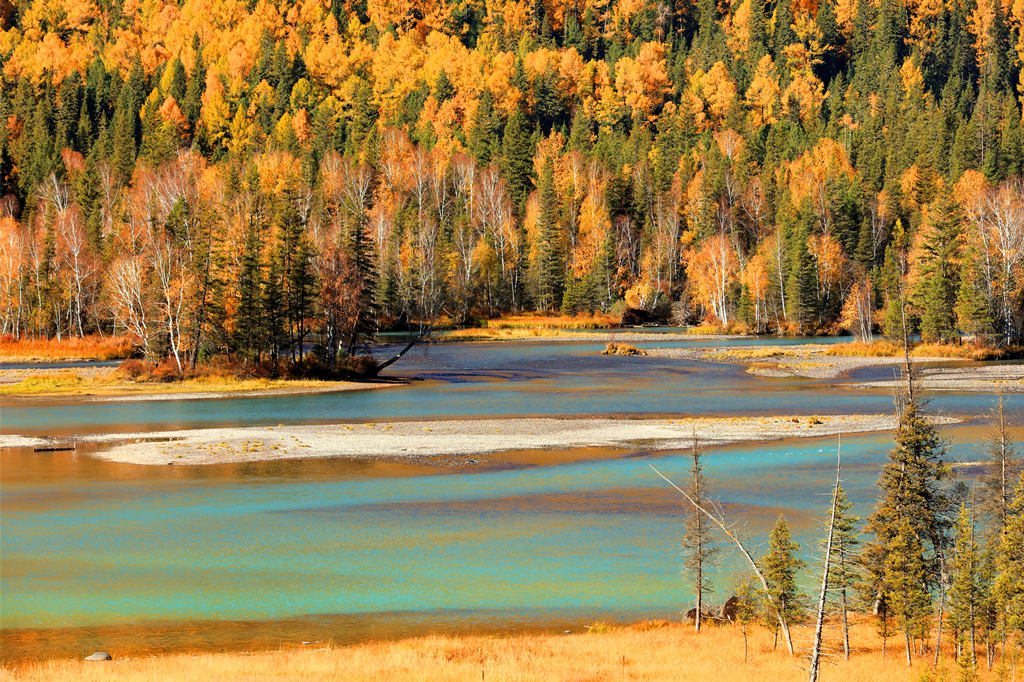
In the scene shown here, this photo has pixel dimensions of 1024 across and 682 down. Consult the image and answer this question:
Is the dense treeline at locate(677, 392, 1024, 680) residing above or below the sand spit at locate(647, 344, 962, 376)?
below

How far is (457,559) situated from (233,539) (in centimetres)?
780

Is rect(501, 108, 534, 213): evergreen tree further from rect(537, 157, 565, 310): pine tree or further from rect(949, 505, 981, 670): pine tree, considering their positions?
rect(949, 505, 981, 670): pine tree

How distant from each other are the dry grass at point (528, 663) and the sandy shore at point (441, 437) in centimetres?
2512

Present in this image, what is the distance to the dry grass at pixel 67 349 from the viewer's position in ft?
340

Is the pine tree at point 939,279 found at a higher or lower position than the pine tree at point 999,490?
higher

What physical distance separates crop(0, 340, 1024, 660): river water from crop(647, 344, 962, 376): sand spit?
106 feet

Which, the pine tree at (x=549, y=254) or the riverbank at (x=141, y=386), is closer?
the riverbank at (x=141, y=386)

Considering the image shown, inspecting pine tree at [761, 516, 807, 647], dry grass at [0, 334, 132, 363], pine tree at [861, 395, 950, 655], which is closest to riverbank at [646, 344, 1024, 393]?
pine tree at [861, 395, 950, 655]

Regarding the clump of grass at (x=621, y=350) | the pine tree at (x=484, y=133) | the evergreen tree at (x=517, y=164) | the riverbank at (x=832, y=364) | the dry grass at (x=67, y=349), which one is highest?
the pine tree at (x=484, y=133)

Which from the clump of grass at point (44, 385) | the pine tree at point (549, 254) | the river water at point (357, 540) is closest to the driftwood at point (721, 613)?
the river water at point (357, 540)

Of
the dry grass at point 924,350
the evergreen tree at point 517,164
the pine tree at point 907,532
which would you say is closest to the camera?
the pine tree at point 907,532

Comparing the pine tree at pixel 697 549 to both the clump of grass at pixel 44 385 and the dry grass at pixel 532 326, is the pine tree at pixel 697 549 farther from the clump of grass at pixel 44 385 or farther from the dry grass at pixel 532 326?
the dry grass at pixel 532 326

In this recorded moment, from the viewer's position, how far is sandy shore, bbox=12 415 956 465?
5125cm

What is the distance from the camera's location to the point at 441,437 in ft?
184
